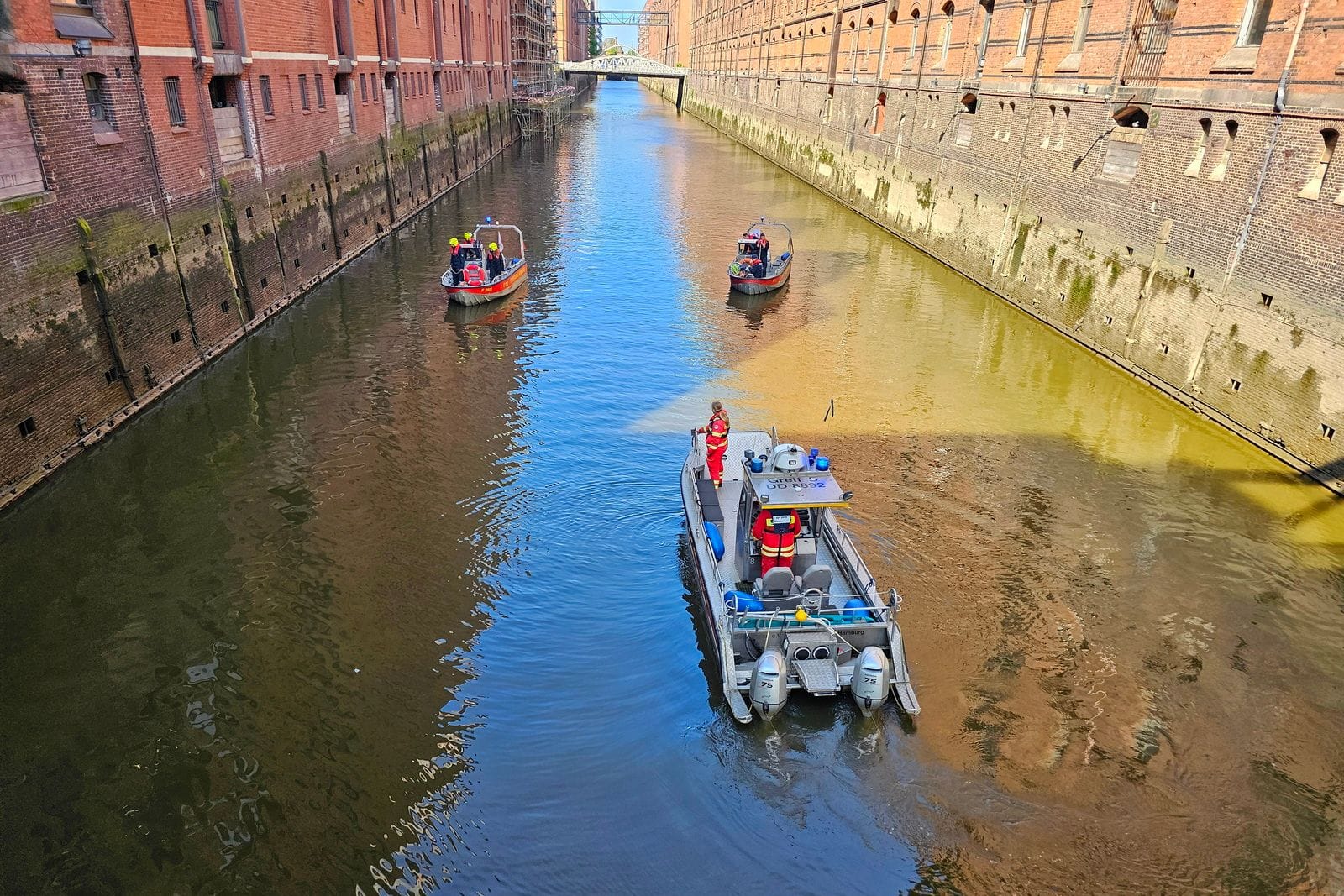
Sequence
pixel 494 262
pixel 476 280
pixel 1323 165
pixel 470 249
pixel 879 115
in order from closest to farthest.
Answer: pixel 1323 165 → pixel 476 280 → pixel 494 262 → pixel 470 249 → pixel 879 115

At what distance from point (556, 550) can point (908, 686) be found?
5.55m

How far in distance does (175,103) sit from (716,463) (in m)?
14.8

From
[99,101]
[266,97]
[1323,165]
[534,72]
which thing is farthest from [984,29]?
[534,72]

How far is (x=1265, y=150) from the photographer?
50.5ft

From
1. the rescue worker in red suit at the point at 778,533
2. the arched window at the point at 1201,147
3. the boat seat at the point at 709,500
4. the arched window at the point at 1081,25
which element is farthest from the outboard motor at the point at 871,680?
the arched window at the point at 1081,25

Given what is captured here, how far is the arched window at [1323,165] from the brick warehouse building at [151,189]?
69.9 ft

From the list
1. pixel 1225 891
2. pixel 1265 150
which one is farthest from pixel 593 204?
pixel 1225 891

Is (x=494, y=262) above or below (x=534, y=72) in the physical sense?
below

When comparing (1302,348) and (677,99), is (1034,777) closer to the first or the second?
(1302,348)

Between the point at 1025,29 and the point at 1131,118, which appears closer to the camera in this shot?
the point at 1131,118

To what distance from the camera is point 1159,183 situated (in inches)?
734

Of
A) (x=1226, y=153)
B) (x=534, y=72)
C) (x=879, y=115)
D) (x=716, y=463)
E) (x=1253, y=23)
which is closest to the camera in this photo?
(x=716, y=463)

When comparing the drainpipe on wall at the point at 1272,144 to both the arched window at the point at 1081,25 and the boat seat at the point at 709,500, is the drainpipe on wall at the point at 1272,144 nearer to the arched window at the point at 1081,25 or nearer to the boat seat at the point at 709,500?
the arched window at the point at 1081,25

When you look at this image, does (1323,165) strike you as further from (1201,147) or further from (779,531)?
(779,531)
